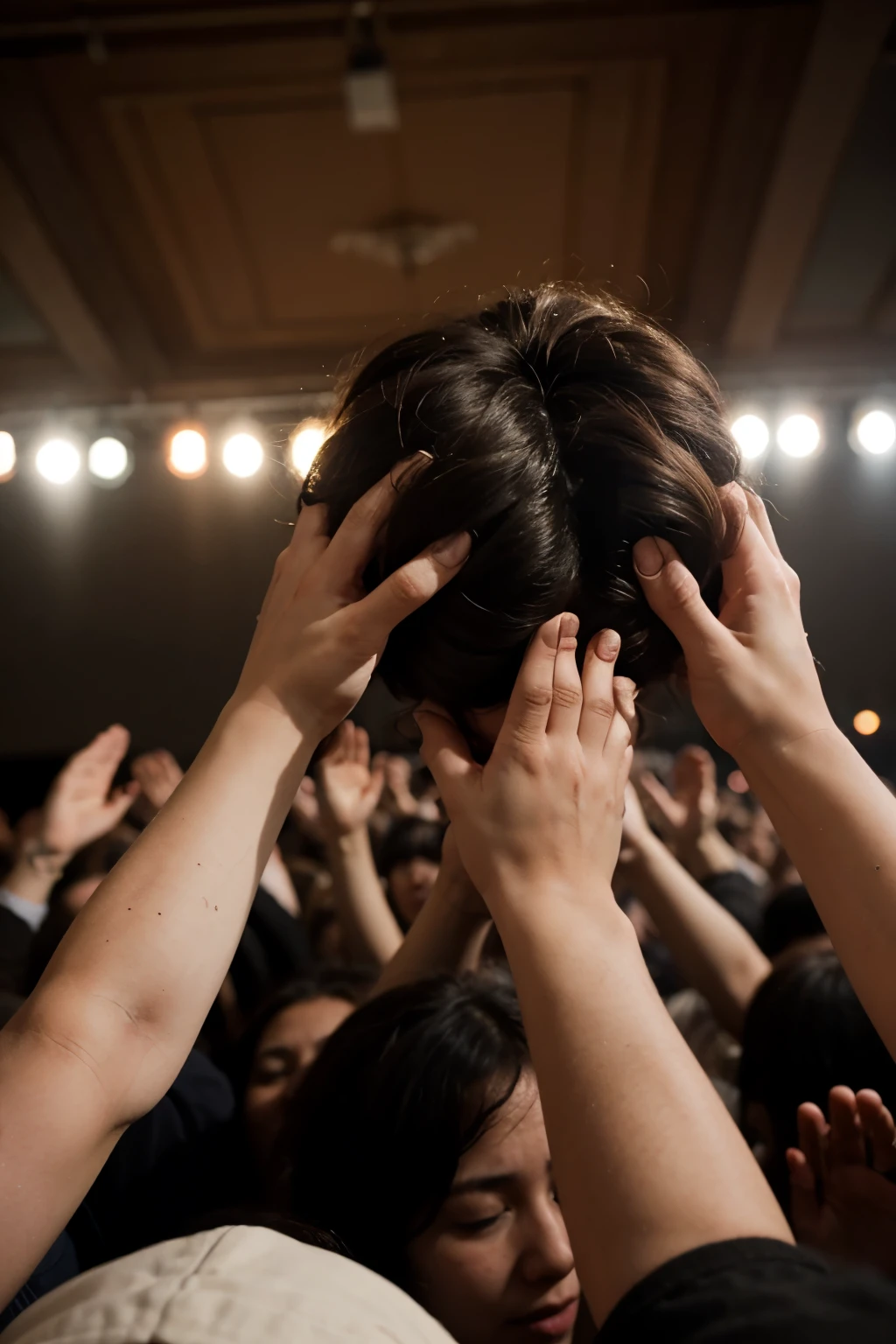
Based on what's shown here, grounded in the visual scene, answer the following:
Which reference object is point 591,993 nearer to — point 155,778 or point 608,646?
point 608,646

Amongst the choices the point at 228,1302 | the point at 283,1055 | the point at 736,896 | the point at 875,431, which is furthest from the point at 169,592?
the point at 228,1302

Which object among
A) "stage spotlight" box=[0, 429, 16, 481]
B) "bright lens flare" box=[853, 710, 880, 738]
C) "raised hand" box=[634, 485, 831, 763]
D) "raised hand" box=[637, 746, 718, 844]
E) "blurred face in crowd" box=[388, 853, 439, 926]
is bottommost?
"raised hand" box=[634, 485, 831, 763]

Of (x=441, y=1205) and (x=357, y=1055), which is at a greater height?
(x=357, y=1055)

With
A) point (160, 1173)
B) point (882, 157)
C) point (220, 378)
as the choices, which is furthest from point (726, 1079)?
point (220, 378)

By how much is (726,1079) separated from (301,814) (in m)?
1.39

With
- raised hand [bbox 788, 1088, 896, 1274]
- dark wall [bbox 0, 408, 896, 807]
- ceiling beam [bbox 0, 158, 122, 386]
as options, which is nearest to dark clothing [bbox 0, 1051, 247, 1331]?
raised hand [bbox 788, 1088, 896, 1274]

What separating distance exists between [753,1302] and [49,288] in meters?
3.02

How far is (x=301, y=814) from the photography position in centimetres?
248

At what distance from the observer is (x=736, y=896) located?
5.54 feet

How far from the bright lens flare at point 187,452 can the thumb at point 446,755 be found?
2921mm

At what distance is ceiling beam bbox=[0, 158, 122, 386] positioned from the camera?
2459 millimetres

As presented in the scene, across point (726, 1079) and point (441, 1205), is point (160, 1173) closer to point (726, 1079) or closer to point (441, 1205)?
point (441, 1205)

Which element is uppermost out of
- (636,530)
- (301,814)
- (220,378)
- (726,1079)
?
(220,378)

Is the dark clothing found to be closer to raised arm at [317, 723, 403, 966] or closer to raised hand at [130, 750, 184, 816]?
raised arm at [317, 723, 403, 966]
